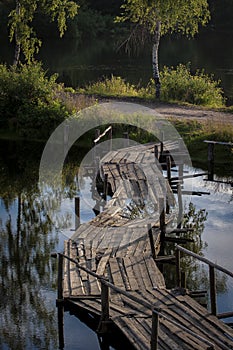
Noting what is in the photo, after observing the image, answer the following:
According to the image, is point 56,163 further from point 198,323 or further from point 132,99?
point 198,323

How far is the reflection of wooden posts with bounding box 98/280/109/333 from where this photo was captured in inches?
488

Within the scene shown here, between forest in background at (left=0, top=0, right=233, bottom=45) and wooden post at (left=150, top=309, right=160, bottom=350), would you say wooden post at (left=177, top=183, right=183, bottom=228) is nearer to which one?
wooden post at (left=150, top=309, right=160, bottom=350)

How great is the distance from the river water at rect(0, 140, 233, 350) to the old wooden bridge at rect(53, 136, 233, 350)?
19.8 inches

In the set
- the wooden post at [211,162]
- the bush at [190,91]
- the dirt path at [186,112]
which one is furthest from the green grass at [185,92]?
the wooden post at [211,162]

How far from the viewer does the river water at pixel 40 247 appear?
13078 mm

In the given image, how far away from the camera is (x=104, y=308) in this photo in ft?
41.2

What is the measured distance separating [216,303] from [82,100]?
58.3 ft

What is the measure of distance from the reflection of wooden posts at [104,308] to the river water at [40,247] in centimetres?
30

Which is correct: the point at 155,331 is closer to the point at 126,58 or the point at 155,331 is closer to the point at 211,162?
the point at 211,162

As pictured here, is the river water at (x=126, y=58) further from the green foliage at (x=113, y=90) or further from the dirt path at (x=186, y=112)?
the dirt path at (x=186, y=112)

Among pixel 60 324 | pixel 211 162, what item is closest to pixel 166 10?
pixel 211 162

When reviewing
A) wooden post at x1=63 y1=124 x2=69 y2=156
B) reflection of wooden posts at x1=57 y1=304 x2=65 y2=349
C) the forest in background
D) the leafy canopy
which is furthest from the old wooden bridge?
the forest in background

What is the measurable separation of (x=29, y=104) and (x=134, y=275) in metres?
16.5

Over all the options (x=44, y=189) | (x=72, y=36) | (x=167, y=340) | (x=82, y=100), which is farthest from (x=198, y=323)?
(x=72, y=36)
